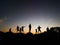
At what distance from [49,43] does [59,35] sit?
23.6 ft

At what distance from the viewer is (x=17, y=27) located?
4441 centimetres

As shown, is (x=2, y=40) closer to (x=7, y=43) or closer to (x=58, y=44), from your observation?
(x=7, y=43)

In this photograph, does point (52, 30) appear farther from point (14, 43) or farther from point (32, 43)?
point (14, 43)

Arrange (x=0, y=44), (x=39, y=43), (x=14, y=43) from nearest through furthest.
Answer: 1. (x=0, y=44)
2. (x=14, y=43)
3. (x=39, y=43)

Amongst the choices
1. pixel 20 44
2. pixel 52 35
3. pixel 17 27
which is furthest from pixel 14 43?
pixel 17 27

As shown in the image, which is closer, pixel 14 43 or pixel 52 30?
pixel 14 43

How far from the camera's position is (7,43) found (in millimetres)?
21141

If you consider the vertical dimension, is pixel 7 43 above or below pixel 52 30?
below

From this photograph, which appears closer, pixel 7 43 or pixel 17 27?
pixel 7 43

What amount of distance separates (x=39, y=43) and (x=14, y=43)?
539cm

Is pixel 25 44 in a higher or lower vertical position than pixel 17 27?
lower

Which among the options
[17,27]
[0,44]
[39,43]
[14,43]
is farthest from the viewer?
[17,27]

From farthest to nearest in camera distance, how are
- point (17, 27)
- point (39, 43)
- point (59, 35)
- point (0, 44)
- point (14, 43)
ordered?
point (17, 27) → point (59, 35) → point (39, 43) → point (14, 43) → point (0, 44)

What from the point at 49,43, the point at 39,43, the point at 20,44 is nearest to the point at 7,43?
the point at 20,44
